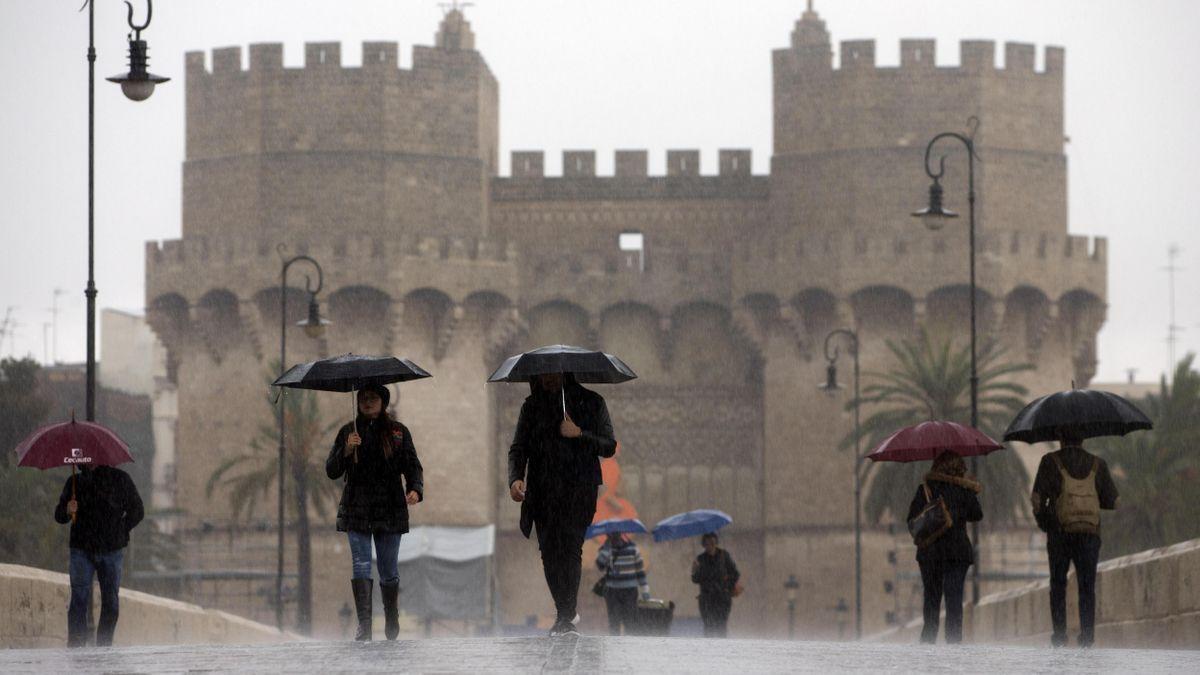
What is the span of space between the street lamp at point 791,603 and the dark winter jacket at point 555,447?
3424 centimetres

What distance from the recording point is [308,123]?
159ft

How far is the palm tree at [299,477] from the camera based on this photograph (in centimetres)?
4378

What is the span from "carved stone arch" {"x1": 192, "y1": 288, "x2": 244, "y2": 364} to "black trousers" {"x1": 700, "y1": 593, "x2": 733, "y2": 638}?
93.2ft

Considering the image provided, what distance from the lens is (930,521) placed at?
14969 millimetres

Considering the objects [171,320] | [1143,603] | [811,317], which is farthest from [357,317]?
[1143,603]

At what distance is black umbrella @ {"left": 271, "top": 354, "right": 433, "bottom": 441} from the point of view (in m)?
13.6

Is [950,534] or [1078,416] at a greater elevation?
[1078,416]

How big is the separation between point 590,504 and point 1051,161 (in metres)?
38.4

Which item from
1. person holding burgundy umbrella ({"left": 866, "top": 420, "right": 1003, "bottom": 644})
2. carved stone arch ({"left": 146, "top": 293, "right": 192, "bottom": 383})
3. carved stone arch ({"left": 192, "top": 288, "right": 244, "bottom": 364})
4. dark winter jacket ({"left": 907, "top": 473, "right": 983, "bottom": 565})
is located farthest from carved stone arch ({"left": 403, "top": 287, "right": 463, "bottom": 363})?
dark winter jacket ({"left": 907, "top": 473, "right": 983, "bottom": 565})

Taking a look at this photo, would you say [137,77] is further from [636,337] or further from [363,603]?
[636,337]

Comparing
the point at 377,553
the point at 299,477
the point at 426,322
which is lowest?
the point at 299,477

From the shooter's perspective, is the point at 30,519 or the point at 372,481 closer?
the point at 372,481

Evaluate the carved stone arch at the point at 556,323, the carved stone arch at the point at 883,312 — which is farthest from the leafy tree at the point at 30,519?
Answer: the carved stone arch at the point at 883,312

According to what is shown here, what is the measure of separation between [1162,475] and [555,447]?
2983 centimetres
